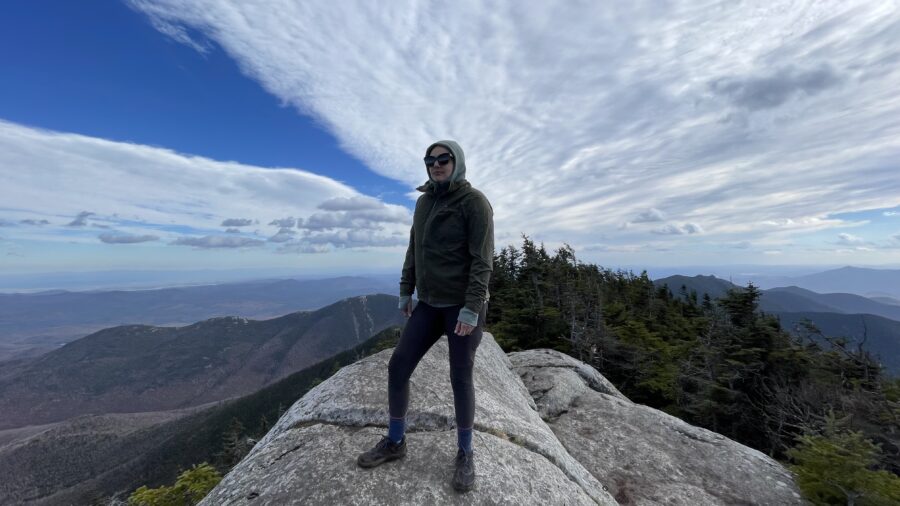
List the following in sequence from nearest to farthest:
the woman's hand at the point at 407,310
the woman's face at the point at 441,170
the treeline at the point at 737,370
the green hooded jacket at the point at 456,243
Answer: the green hooded jacket at the point at 456,243 → the woman's face at the point at 441,170 → the woman's hand at the point at 407,310 → the treeline at the point at 737,370

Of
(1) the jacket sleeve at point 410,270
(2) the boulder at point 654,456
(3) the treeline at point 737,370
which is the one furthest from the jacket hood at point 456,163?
(3) the treeline at point 737,370

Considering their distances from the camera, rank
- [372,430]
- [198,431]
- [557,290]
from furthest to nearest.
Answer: [198,431], [557,290], [372,430]

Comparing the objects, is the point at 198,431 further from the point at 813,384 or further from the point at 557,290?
the point at 813,384

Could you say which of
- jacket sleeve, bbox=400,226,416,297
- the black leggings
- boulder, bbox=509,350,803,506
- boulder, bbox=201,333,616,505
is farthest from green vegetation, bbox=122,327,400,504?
the black leggings

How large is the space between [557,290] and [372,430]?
34.2m

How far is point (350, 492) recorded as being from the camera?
511 cm

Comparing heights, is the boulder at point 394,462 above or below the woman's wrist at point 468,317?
below

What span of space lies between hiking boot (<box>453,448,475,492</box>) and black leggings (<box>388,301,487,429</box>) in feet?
1.40

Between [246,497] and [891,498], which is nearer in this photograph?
[246,497]

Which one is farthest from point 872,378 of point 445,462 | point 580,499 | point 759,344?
point 445,462

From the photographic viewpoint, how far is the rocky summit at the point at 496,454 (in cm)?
536

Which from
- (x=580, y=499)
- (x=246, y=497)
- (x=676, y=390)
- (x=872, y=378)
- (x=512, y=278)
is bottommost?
(x=676, y=390)

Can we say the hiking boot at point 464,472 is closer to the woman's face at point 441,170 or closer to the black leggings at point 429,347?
the black leggings at point 429,347

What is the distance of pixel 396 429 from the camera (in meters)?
5.76
